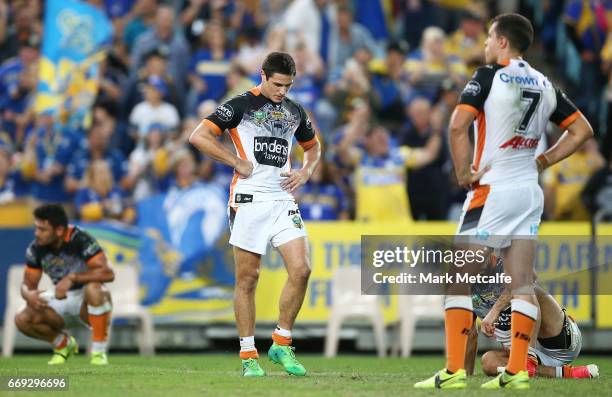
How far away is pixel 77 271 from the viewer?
475 inches

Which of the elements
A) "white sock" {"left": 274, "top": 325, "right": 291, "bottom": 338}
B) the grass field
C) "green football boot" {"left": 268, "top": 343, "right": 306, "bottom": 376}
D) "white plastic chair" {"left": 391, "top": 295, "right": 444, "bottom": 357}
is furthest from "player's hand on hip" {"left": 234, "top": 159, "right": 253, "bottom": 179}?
"white plastic chair" {"left": 391, "top": 295, "right": 444, "bottom": 357}

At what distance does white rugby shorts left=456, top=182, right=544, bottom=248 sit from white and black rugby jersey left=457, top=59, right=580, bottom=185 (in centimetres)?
9

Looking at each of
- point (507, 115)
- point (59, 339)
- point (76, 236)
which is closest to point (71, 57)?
point (76, 236)

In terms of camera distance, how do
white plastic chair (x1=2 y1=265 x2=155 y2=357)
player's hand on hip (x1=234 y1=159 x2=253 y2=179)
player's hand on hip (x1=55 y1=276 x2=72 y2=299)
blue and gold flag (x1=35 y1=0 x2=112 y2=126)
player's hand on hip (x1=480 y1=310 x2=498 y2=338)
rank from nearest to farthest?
player's hand on hip (x1=480 y1=310 x2=498 y2=338)
player's hand on hip (x1=234 y1=159 x2=253 y2=179)
player's hand on hip (x1=55 y1=276 x2=72 y2=299)
white plastic chair (x1=2 y1=265 x2=155 y2=357)
blue and gold flag (x1=35 y1=0 x2=112 y2=126)

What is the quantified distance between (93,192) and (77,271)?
12.5ft

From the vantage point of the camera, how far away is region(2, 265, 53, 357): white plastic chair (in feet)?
46.3

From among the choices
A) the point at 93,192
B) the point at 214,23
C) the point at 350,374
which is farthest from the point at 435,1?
the point at 350,374

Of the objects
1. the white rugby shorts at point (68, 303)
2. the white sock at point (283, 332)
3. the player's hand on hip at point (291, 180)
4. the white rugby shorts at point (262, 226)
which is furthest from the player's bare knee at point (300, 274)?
the white rugby shorts at point (68, 303)

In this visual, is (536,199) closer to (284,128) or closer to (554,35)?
(284,128)

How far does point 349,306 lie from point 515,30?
7.18 m

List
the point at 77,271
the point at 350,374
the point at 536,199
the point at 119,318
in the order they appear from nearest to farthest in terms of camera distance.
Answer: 1. the point at 536,199
2. the point at 350,374
3. the point at 77,271
4. the point at 119,318

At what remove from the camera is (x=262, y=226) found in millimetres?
9148

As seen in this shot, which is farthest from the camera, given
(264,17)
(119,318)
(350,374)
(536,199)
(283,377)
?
(264,17)

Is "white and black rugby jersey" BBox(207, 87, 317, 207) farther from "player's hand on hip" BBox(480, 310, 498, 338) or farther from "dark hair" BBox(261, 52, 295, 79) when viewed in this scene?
"player's hand on hip" BBox(480, 310, 498, 338)
